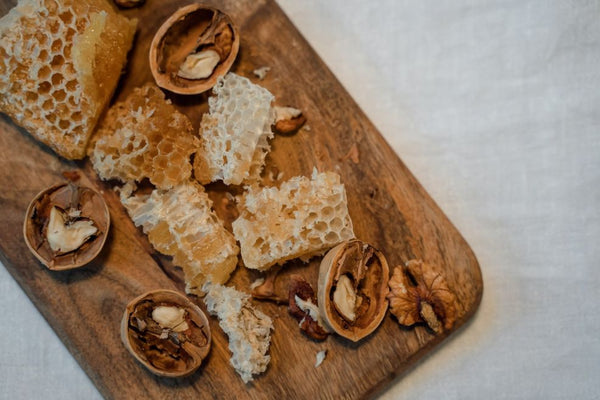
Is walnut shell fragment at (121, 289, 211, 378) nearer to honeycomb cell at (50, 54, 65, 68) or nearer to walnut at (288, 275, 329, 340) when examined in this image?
walnut at (288, 275, 329, 340)

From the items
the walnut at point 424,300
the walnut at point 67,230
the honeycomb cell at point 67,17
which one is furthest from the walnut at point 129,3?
the walnut at point 424,300

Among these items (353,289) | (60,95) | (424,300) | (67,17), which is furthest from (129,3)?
(424,300)

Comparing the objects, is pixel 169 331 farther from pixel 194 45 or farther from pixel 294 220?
pixel 194 45

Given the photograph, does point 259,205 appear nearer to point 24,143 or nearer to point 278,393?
point 278,393

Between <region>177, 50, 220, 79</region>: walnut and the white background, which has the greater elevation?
<region>177, 50, 220, 79</region>: walnut

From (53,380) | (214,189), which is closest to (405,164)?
(214,189)

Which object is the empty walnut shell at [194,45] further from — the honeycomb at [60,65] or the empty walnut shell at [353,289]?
the empty walnut shell at [353,289]

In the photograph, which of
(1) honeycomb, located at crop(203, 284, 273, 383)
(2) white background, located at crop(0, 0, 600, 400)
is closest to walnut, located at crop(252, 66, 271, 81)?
(2) white background, located at crop(0, 0, 600, 400)
